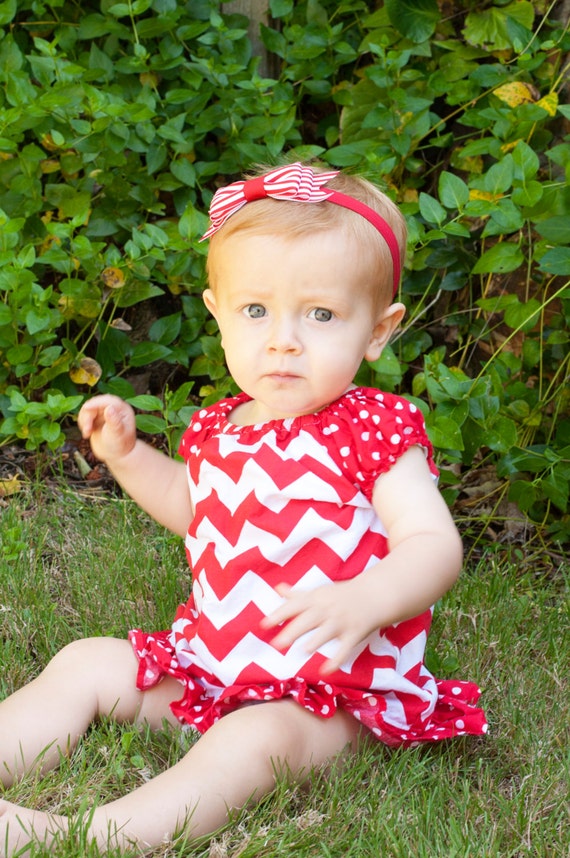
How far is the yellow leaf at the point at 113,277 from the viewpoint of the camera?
9.70 ft

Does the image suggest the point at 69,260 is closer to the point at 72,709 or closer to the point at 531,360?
the point at 531,360

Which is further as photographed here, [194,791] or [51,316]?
[51,316]

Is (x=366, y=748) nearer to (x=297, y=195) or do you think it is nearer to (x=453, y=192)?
(x=297, y=195)

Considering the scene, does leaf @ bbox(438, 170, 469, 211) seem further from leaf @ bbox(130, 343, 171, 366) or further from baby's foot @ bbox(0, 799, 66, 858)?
baby's foot @ bbox(0, 799, 66, 858)

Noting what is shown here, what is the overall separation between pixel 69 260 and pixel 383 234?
1.30 m

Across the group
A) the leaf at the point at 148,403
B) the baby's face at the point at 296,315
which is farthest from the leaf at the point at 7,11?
the baby's face at the point at 296,315

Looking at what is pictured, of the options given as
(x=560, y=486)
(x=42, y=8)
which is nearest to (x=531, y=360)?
(x=560, y=486)

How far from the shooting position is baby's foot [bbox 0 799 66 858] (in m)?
1.48

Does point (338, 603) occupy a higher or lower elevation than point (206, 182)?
higher

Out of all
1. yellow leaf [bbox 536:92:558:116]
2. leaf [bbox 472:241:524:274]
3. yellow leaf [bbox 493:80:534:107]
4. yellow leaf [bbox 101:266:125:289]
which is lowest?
yellow leaf [bbox 101:266:125:289]

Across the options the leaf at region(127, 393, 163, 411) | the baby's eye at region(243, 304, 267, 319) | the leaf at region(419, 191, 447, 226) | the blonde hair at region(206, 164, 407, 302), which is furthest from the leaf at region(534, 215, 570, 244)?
the leaf at region(127, 393, 163, 411)

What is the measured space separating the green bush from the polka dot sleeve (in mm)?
646

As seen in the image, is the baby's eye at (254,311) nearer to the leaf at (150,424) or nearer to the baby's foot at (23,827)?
the baby's foot at (23,827)

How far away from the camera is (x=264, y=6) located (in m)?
3.24
